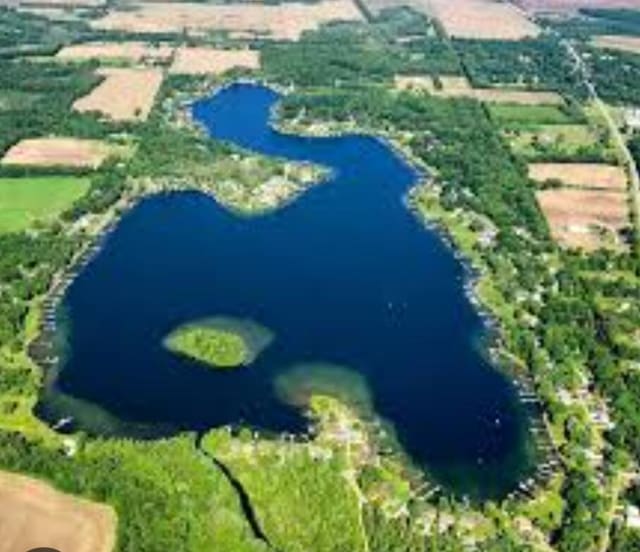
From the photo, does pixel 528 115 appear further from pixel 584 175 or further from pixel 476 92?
pixel 584 175

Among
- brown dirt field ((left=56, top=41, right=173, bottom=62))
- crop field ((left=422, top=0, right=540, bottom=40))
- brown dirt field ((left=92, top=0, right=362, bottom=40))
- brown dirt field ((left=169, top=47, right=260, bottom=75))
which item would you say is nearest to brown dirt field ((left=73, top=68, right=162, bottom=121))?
brown dirt field ((left=169, top=47, right=260, bottom=75))

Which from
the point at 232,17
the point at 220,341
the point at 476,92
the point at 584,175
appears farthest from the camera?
the point at 232,17

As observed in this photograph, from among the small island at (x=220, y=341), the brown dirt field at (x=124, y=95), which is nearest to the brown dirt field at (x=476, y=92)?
the brown dirt field at (x=124, y=95)

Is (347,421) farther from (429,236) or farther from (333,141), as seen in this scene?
(333,141)

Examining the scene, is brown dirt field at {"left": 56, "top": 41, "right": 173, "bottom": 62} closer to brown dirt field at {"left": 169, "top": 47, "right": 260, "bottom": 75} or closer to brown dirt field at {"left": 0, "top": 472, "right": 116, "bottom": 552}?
brown dirt field at {"left": 169, "top": 47, "right": 260, "bottom": 75}

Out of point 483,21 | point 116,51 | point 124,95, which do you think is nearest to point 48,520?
point 124,95
